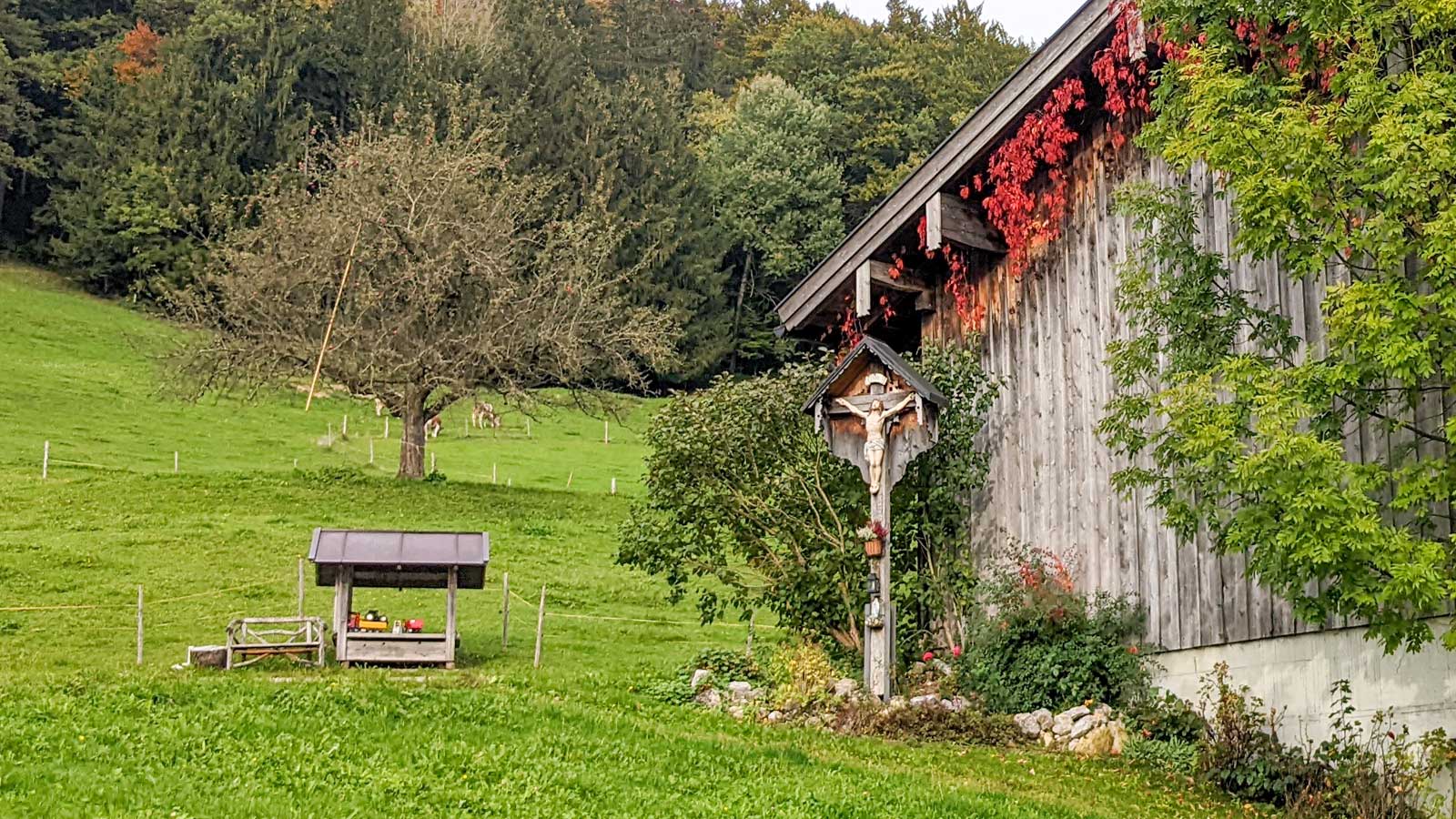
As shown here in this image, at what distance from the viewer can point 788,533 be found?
17688mm

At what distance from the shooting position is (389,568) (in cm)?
1966

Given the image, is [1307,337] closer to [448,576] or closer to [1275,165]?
[1275,165]

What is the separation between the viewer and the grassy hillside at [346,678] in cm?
1084

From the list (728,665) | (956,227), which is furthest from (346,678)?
(956,227)

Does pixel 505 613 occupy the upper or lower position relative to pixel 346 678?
upper

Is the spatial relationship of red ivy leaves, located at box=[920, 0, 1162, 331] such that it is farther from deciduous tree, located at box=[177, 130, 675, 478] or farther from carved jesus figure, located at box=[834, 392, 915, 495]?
deciduous tree, located at box=[177, 130, 675, 478]

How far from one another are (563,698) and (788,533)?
3543 mm

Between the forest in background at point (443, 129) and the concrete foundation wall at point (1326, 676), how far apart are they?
146 ft

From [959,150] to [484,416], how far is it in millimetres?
32096

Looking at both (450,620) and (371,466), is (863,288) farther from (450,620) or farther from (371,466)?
(371,466)

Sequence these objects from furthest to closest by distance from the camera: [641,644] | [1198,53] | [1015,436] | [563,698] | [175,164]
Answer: [175,164] → [641,644] → [1015,436] → [563,698] → [1198,53]

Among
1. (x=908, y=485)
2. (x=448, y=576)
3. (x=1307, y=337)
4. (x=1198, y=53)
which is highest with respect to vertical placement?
(x=1198, y=53)

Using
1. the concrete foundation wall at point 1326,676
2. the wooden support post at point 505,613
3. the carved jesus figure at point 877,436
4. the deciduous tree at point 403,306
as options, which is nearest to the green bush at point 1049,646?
the concrete foundation wall at point 1326,676

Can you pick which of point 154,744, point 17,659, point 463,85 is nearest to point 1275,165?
point 154,744
